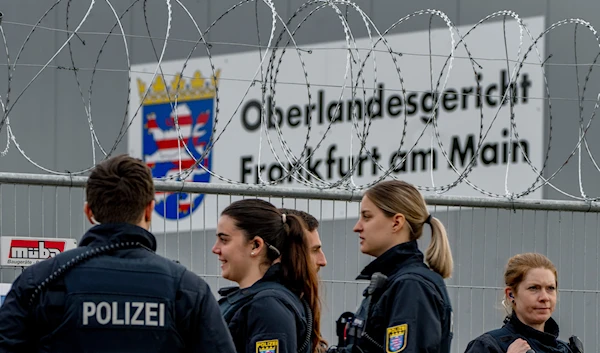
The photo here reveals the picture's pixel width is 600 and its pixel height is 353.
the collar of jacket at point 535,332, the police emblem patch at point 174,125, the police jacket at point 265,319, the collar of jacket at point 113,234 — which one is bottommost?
the collar of jacket at point 535,332

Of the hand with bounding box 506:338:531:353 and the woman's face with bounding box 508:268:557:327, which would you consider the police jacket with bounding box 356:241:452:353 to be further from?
the woman's face with bounding box 508:268:557:327

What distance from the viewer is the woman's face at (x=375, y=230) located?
484cm

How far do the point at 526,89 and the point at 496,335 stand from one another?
→ 496cm

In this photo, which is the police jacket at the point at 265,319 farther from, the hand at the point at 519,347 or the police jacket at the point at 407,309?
the hand at the point at 519,347

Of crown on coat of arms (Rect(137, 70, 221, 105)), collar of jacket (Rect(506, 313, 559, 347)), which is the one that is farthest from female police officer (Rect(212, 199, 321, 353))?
crown on coat of arms (Rect(137, 70, 221, 105))

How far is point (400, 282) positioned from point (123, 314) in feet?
5.02

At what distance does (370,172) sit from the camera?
1084cm

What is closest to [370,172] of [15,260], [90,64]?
[90,64]

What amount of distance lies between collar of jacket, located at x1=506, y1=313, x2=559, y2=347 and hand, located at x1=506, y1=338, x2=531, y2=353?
0.09 m

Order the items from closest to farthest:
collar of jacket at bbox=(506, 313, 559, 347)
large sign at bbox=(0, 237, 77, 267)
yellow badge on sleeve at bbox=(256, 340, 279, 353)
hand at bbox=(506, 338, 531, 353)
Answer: yellow badge on sleeve at bbox=(256, 340, 279, 353)
hand at bbox=(506, 338, 531, 353)
collar of jacket at bbox=(506, 313, 559, 347)
large sign at bbox=(0, 237, 77, 267)

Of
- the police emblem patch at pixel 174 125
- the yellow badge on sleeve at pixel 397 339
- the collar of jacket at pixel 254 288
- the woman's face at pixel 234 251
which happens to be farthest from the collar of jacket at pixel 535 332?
the police emblem patch at pixel 174 125

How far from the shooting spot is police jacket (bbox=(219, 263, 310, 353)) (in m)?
4.34

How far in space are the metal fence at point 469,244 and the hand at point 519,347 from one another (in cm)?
181

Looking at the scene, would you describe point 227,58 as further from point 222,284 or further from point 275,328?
point 275,328
